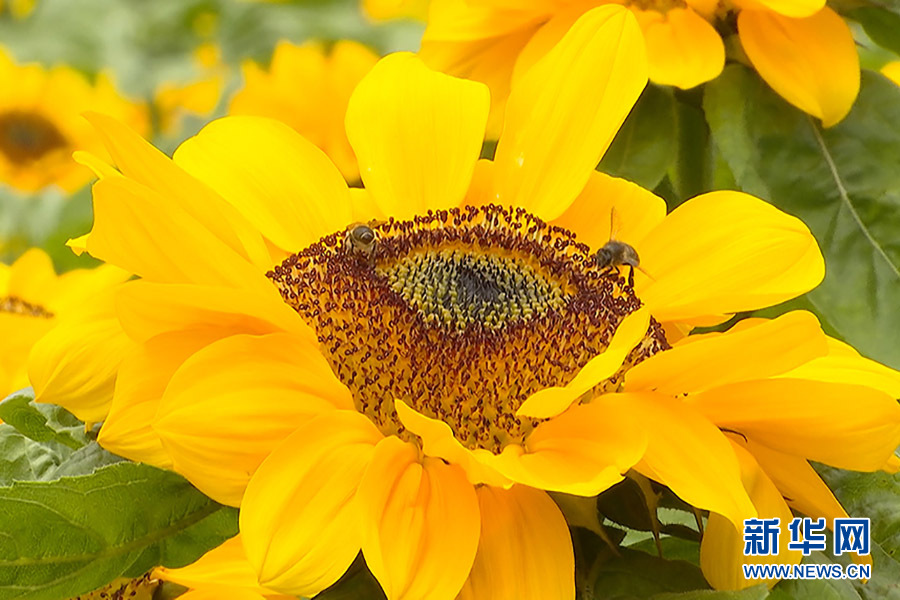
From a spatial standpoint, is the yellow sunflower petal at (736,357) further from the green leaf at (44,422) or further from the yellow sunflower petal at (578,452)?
the green leaf at (44,422)

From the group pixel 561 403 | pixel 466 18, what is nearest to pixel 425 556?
pixel 561 403

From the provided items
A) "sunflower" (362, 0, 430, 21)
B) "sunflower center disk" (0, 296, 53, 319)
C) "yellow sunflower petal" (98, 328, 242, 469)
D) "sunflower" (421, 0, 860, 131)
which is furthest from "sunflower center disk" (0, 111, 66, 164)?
"yellow sunflower petal" (98, 328, 242, 469)

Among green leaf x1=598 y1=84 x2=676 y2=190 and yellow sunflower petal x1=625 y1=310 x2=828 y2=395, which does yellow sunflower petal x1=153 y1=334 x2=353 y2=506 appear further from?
green leaf x1=598 y1=84 x2=676 y2=190

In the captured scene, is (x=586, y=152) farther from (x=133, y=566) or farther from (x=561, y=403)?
(x=133, y=566)

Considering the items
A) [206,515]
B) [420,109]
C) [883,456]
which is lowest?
[883,456]

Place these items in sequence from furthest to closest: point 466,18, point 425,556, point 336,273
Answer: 1. point 466,18
2. point 336,273
3. point 425,556

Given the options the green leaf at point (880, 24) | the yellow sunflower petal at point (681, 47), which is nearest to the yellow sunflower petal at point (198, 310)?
the yellow sunflower petal at point (681, 47)

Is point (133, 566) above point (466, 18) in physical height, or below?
below
